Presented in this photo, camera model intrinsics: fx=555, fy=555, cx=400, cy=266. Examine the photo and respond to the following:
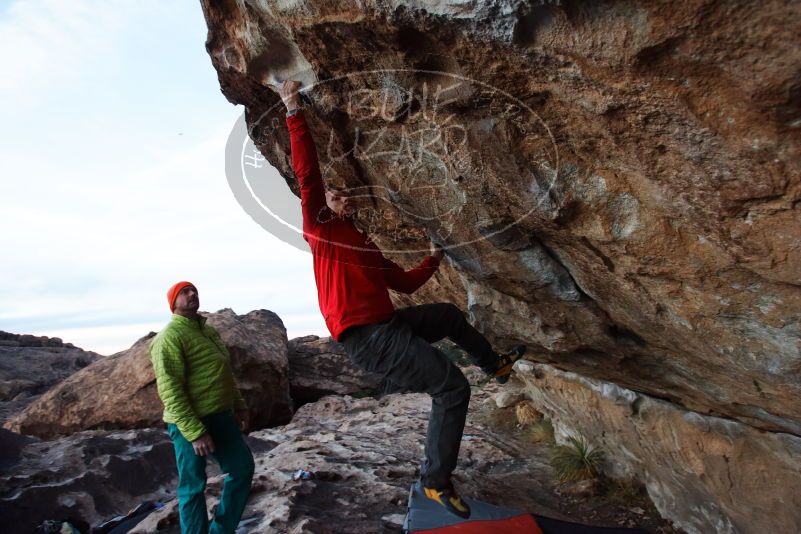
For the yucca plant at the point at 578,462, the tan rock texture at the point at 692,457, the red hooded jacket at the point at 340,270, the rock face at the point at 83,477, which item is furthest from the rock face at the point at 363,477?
the red hooded jacket at the point at 340,270

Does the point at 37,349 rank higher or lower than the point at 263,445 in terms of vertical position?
higher

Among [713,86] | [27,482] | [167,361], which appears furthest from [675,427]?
[27,482]

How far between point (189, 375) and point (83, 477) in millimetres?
3701

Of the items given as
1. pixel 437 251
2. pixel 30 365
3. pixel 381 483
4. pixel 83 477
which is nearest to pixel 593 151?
pixel 437 251

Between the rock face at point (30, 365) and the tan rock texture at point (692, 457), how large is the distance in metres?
11.2

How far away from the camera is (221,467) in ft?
14.6

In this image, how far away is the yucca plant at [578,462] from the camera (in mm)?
6941

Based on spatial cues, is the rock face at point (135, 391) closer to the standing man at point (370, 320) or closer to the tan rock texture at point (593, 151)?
the tan rock texture at point (593, 151)

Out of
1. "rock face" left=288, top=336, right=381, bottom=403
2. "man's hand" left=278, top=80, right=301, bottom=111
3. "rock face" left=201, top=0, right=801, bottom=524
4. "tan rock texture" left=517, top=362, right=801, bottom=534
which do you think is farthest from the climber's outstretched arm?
"rock face" left=288, top=336, right=381, bottom=403

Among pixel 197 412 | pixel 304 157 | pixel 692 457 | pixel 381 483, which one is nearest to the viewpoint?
pixel 304 157

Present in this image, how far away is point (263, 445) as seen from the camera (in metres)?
9.04

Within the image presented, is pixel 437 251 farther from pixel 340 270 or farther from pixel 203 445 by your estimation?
pixel 203 445

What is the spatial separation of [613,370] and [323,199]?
329 centimetres

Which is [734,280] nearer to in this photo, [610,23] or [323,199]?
[610,23]
